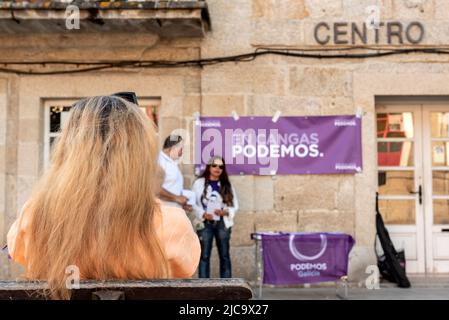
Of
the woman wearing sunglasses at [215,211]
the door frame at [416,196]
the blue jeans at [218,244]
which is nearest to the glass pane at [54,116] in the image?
the woman wearing sunglasses at [215,211]

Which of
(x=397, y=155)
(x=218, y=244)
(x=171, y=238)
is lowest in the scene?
(x=218, y=244)

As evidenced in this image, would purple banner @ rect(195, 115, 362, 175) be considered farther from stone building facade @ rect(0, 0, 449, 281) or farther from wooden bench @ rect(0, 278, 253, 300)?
wooden bench @ rect(0, 278, 253, 300)

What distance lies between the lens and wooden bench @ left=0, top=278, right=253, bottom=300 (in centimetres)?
158

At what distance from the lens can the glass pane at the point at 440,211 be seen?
805cm

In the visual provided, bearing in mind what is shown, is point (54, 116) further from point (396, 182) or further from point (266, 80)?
point (396, 182)

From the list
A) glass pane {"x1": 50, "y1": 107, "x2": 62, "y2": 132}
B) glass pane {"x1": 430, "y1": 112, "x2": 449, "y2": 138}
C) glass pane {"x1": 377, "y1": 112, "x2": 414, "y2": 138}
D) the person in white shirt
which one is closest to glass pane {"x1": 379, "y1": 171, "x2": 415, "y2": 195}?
glass pane {"x1": 377, "y1": 112, "x2": 414, "y2": 138}

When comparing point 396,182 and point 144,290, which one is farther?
point 396,182

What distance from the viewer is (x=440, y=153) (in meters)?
8.02

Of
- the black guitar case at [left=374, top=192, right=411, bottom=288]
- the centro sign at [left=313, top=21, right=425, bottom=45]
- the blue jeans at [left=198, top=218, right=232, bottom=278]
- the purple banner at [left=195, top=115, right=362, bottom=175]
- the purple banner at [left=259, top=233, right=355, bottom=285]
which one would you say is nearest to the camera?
the purple banner at [left=259, top=233, right=355, bottom=285]

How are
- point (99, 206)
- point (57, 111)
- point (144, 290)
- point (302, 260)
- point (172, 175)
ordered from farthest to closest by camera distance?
1. point (57, 111)
2. point (172, 175)
3. point (302, 260)
4. point (99, 206)
5. point (144, 290)

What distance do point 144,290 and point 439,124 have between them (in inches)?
288

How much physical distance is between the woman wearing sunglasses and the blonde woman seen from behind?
15.9 feet

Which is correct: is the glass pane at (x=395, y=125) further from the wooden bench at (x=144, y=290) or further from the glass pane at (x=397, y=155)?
the wooden bench at (x=144, y=290)

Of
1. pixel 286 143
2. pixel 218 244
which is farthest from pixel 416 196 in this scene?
pixel 218 244
